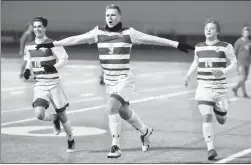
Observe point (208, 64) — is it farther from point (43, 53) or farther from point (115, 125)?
point (43, 53)

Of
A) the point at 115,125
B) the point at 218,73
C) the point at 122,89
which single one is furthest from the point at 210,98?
the point at 115,125

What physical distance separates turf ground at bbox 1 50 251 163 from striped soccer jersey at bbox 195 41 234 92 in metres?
1.00

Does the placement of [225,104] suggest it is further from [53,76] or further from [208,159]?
[53,76]

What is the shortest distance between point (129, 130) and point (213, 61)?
314 cm

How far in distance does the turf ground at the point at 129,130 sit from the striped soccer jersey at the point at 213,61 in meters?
1.00

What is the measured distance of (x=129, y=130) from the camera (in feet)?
39.6

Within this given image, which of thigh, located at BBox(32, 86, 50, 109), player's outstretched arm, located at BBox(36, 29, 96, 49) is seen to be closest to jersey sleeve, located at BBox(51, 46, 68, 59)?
player's outstretched arm, located at BBox(36, 29, 96, 49)

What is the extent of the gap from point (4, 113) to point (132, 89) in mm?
5694

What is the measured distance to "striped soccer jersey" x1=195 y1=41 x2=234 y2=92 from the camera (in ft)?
30.6

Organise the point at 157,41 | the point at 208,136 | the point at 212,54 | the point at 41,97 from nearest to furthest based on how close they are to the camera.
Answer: the point at 157,41 → the point at 208,136 → the point at 212,54 → the point at 41,97

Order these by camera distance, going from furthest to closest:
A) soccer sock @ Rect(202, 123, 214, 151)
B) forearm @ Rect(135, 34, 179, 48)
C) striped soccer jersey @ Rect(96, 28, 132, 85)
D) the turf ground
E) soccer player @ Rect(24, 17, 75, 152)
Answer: soccer player @ Rect(24, 17, 75, 152) → the turf ground → striped soccer jersey @ Rect(96, 28, 132, 85) → soccer sock @ Rect(202, 123, 214, 151) → forearm @ Rect(135, 34, 179, 48)

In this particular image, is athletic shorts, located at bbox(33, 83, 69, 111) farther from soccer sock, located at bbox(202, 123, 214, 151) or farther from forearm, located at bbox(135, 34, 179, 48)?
soccer sock, located at bbox(202, 123, 214, 151)

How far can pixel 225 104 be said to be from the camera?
9.49m

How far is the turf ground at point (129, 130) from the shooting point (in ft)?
31.1
